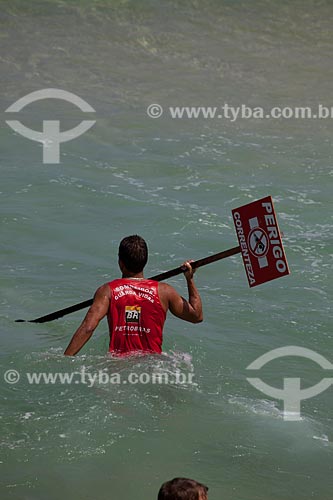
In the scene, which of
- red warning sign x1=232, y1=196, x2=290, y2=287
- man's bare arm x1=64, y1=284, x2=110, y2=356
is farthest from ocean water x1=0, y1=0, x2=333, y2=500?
red warning sign x1=232, y1=196, x2=290, y2=287

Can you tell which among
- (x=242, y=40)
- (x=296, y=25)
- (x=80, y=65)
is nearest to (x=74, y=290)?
(x=80, y=65)

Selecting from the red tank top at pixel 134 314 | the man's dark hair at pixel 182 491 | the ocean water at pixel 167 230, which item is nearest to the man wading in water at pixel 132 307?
the red tank top at pixel 134 314

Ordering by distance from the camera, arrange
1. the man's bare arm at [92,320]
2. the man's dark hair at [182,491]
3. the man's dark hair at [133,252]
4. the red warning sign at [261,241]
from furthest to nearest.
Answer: the man's bare arm at [92,320], the man's dark hair at [133,252], the red warning sign at [261,241], the man's dark hair at [182,491]

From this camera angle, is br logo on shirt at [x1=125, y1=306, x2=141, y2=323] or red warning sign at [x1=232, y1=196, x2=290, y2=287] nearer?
red warning sign at [x1=232, y1=196, x2=290, y2=287]

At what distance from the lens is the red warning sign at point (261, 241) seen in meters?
6.83

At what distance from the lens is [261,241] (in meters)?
6.93

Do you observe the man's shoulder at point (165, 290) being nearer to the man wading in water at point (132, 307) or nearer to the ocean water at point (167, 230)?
the man wading in water at point (132, 307)

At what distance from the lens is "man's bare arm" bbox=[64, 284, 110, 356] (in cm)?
715

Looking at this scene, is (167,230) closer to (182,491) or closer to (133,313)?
(133,313)

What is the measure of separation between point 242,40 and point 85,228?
9.83 meters

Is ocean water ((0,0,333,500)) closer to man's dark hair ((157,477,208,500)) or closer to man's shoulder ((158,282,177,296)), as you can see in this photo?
man's shoulder ((158,282,177,296))

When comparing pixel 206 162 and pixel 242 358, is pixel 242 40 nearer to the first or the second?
pixel 206 162

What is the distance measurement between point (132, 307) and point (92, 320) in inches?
11.2

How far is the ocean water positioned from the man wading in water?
233mm
